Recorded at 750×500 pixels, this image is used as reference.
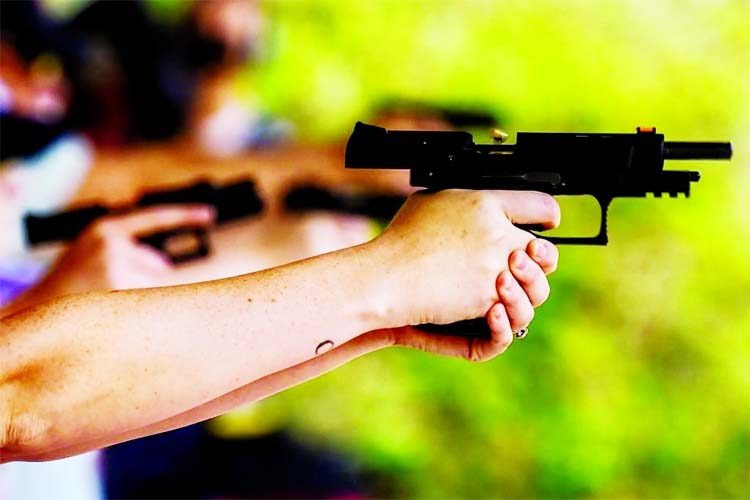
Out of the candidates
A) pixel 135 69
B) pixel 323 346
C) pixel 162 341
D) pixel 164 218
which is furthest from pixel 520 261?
pixel 135 69

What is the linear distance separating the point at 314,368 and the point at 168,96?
3.68ft

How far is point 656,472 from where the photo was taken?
179 centimetres

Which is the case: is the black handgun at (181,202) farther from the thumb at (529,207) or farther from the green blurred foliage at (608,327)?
the thumb at (529,207)

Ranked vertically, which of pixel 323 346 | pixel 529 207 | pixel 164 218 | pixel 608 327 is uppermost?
pixel 164 218

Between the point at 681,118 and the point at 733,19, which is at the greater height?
the point at 733,19

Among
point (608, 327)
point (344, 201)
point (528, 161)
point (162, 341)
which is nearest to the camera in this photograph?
point (162, 341)

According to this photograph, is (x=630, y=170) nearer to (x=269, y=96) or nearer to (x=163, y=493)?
(x=269, y=96)

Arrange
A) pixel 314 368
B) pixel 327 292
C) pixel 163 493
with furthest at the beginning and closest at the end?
pixel 163 493 < pixel 314 368 < pixel 327 292

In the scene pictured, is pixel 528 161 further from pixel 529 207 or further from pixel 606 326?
pixel 606 326

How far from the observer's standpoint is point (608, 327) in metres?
1.80

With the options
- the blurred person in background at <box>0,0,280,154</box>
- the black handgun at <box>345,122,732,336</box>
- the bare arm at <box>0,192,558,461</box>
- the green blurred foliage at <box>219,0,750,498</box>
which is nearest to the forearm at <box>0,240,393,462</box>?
the bare arm at <box>0,192,558,461</box>

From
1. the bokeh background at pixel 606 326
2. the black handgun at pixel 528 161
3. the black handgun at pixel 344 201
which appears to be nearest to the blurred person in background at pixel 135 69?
the black handgun at pixel 344 201

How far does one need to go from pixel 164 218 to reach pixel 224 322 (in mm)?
977

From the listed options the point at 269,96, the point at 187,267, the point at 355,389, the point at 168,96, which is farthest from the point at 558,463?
the point at 168,96
